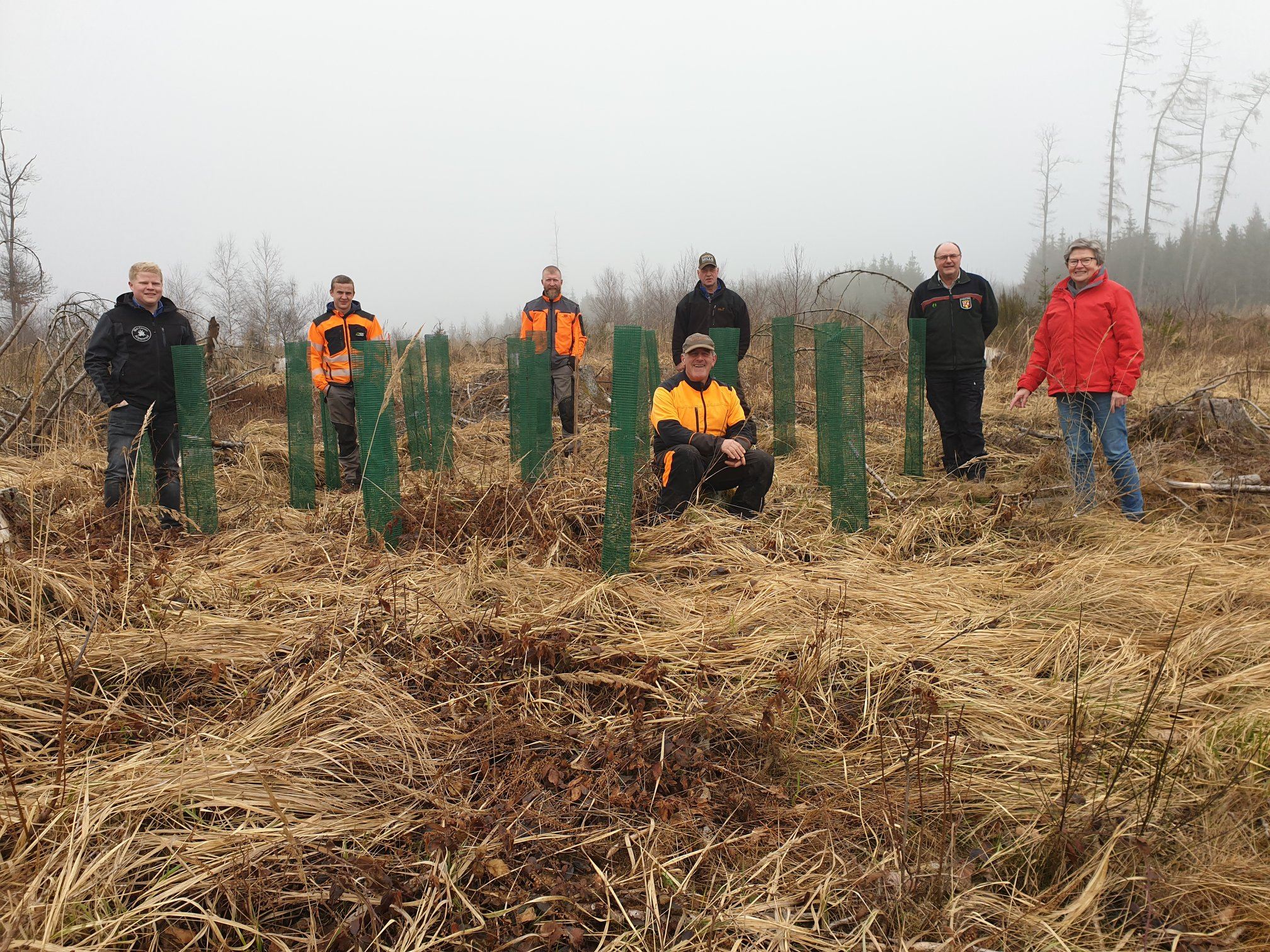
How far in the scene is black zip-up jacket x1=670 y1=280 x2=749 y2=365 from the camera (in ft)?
21.8

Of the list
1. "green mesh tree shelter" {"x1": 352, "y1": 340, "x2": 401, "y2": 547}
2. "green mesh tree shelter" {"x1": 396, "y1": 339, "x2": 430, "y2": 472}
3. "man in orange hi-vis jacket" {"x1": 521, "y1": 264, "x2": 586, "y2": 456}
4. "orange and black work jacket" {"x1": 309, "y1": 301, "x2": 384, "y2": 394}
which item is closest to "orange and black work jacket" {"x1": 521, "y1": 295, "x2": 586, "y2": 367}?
"man in orange hi-vis jacket" {"x1": 521, "y1": 264, "x2": 586, "y2": 456}

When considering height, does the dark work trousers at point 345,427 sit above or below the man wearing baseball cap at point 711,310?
below

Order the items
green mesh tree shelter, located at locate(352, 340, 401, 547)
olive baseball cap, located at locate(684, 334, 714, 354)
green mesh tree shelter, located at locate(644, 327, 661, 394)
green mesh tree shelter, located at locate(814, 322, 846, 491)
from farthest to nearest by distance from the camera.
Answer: green mesh tree shelter, located at locate(644, 327, 661, 394)
olive baseball cap, located at locate(684, 334, 714, 354)
green mesh tree shelter, located at locate(814, 322, 846, 491)
green mesh tree shelter, located at locate(352, 340, 401, 547)

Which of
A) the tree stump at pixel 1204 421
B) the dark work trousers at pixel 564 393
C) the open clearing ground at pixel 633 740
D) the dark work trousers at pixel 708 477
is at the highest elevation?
the dark work trousers at pixel 564 393

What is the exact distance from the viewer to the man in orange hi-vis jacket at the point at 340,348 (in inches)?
241

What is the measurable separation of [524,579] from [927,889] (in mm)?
2125

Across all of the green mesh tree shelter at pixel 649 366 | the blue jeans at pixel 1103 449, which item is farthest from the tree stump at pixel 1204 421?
the green mesh tree shelter at pixel 649 366

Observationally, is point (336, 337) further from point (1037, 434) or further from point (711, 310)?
point (1037, 434)

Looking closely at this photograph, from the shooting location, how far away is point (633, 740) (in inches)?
92.1

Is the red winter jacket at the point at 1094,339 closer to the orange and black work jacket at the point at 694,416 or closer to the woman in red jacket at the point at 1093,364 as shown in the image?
the woman in red jacket at the point at 1093,364

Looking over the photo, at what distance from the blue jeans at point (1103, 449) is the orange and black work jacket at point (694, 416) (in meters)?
1.97

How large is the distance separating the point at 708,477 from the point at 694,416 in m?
0.37

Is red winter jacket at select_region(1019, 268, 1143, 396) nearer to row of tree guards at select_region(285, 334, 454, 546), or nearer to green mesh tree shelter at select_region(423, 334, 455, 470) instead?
row of tree guards at select_region(285, 334, 454, 546)

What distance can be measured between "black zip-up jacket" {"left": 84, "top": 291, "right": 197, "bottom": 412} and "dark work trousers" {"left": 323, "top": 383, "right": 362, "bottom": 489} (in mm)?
1390
